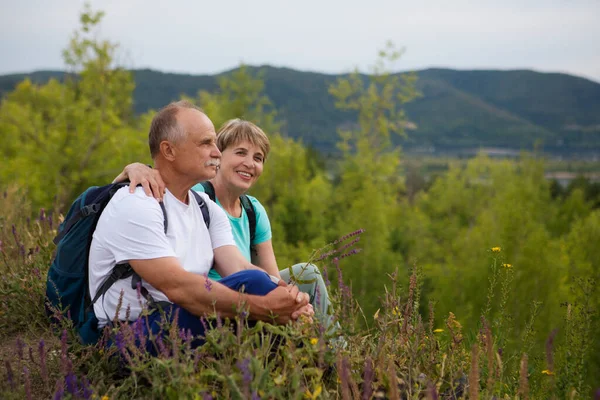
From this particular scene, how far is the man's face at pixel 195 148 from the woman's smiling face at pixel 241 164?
1.04 meters

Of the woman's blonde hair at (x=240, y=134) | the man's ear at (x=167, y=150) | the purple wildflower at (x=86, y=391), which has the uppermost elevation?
the woman's blonde hair at (x=240, y=134)

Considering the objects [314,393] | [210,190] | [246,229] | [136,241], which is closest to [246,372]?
[314,393]

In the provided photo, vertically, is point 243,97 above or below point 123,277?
above

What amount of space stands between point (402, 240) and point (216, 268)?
2351 cm

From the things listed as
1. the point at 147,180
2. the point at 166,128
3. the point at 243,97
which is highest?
the point at 243,97

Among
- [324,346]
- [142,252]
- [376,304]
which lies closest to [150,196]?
[142,252]

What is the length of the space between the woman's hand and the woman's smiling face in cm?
111

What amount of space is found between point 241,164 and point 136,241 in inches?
63.1

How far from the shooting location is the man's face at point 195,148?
117 inches

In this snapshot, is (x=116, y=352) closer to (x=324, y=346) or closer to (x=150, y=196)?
(x=150, y=196)

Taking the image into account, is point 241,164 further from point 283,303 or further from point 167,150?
point 283,303

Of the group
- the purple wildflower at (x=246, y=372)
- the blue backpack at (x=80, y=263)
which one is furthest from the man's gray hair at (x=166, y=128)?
the purple wildflower at (x=246, y=372)

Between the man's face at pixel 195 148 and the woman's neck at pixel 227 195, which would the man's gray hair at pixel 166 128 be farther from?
the woman's neck at pixel 227 195

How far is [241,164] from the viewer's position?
4137mm
